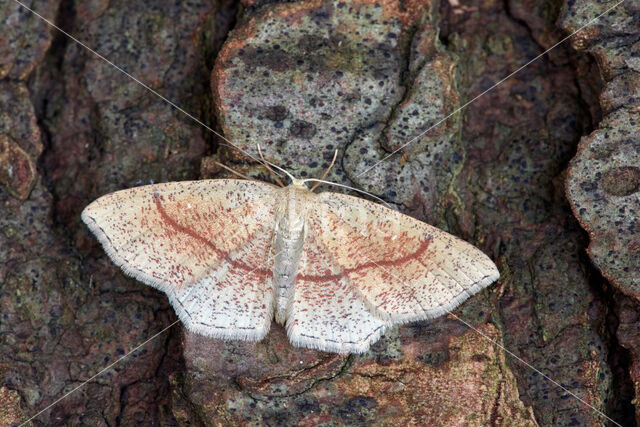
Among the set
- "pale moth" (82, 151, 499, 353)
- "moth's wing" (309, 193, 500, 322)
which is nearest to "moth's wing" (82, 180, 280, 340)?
"pale moth" (82, 151, 499, 353)

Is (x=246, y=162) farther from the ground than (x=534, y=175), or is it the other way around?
(x=534, y=175)

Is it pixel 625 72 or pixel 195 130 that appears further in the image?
pixel 195 130

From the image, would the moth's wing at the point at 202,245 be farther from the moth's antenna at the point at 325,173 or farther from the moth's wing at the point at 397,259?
the moth's wing at the point at 397,259

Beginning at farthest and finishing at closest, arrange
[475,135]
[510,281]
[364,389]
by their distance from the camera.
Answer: [475,135] < [510,281] < [364,389]

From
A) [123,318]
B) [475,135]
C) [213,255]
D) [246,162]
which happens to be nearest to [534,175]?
[475,135]

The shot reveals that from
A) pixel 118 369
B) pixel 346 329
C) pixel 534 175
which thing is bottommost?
pixel 118 369

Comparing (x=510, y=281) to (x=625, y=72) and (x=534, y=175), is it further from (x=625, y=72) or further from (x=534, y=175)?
(x=625, y=72)
